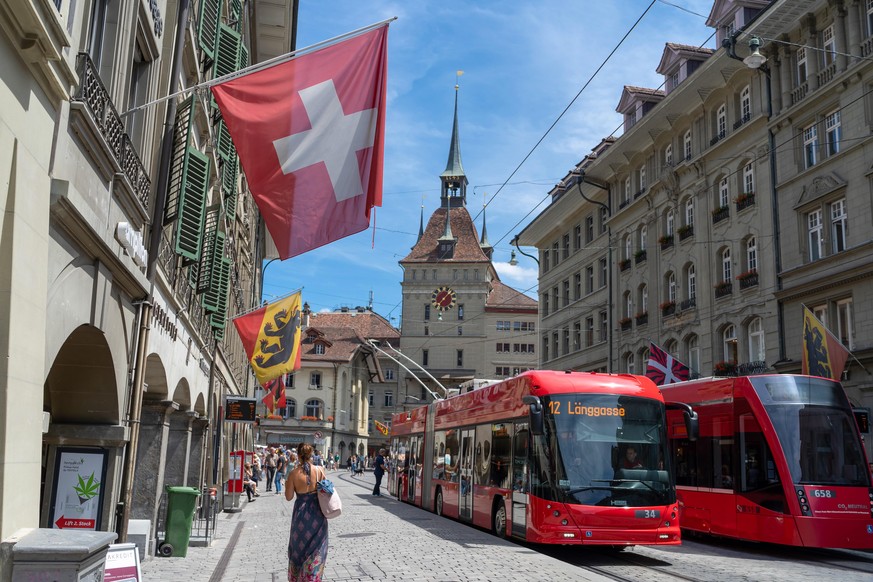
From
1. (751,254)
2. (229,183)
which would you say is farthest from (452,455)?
(751,254)

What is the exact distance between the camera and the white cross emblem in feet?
29.9

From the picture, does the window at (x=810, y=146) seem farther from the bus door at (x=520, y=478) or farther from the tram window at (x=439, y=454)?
the bus door at (x=520, y=478)

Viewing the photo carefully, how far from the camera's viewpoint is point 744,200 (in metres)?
31.1

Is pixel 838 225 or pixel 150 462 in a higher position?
pixel 838 225

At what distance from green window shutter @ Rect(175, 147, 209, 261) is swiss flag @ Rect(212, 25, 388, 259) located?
11.3 ft

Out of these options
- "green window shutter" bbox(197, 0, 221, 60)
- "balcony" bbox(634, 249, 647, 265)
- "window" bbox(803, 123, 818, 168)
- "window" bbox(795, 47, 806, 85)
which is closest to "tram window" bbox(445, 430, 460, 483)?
"green window shutter" bbox(197, 0, 221, 60)

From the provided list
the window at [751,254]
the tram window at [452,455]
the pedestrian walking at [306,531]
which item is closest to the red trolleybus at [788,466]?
the tram window at [452,455]

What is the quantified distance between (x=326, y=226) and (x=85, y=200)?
241cm

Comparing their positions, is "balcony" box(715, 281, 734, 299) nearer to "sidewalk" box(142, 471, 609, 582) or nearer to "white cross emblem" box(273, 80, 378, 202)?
"sidewalk" box(142, 471, 609, 582)

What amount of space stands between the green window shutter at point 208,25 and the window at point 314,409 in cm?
8054

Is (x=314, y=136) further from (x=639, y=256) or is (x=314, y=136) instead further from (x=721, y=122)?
(x=639, y=256)

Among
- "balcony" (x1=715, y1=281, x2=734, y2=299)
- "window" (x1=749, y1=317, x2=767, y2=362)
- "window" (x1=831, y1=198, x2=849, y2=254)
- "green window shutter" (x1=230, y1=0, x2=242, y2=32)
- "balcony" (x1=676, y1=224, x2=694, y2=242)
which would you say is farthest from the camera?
"balcony" (x1=676, y1=224, x2=694, y2=242)

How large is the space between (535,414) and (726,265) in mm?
19935

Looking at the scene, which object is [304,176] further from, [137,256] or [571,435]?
[571,435]
